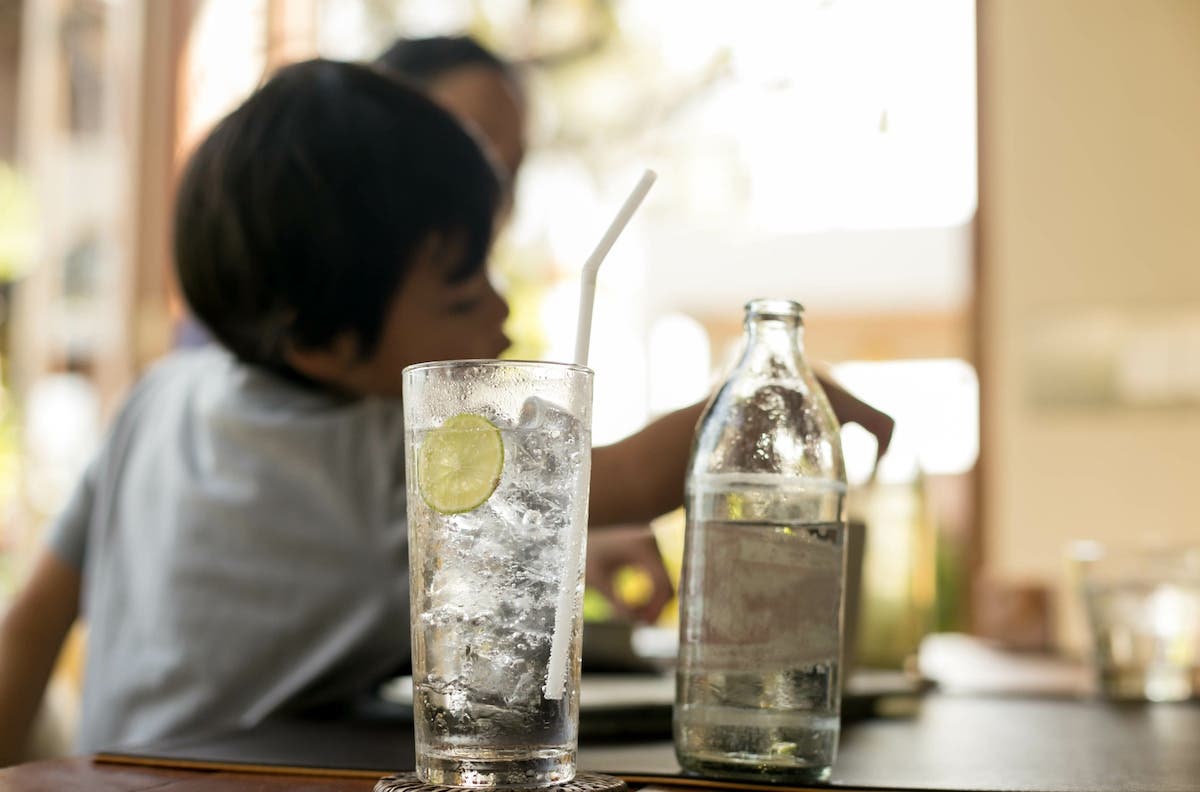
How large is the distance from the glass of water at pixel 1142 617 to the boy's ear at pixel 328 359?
80 centimetres

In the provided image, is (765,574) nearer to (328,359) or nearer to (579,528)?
(579,528)

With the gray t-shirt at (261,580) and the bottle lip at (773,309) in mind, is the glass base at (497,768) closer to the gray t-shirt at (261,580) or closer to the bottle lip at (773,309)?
the bottle lip at (773,309)

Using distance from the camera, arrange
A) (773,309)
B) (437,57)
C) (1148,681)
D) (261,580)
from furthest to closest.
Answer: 1. (437,57)
2. (1148,681)
3. (261,580)
4. (773,309)

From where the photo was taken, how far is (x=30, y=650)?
1.12 metres

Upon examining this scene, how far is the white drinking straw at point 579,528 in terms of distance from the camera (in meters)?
0.53

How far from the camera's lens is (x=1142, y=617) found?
4.43ft

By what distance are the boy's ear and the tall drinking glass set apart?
55 cm

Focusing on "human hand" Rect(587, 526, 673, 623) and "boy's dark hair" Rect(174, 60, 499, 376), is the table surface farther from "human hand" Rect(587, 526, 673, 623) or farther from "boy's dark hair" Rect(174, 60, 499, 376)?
"human hand" Rect(587, 526, 673, 623)

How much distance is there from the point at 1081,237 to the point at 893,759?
13.6 feet

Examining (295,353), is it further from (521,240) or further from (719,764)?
(521,240)

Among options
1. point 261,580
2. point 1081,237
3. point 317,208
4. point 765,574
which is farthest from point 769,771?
point 1081,237

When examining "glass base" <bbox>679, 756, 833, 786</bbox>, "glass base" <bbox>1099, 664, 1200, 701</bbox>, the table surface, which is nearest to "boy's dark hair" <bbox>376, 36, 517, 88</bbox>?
"glass base" <bbox>1099, 664, 1200, 701</bbox>

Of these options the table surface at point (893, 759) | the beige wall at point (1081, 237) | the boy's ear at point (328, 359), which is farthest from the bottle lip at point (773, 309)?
the beige wall at point (1081, 237)

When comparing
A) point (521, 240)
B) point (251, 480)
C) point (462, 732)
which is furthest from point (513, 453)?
point (521, 240)
